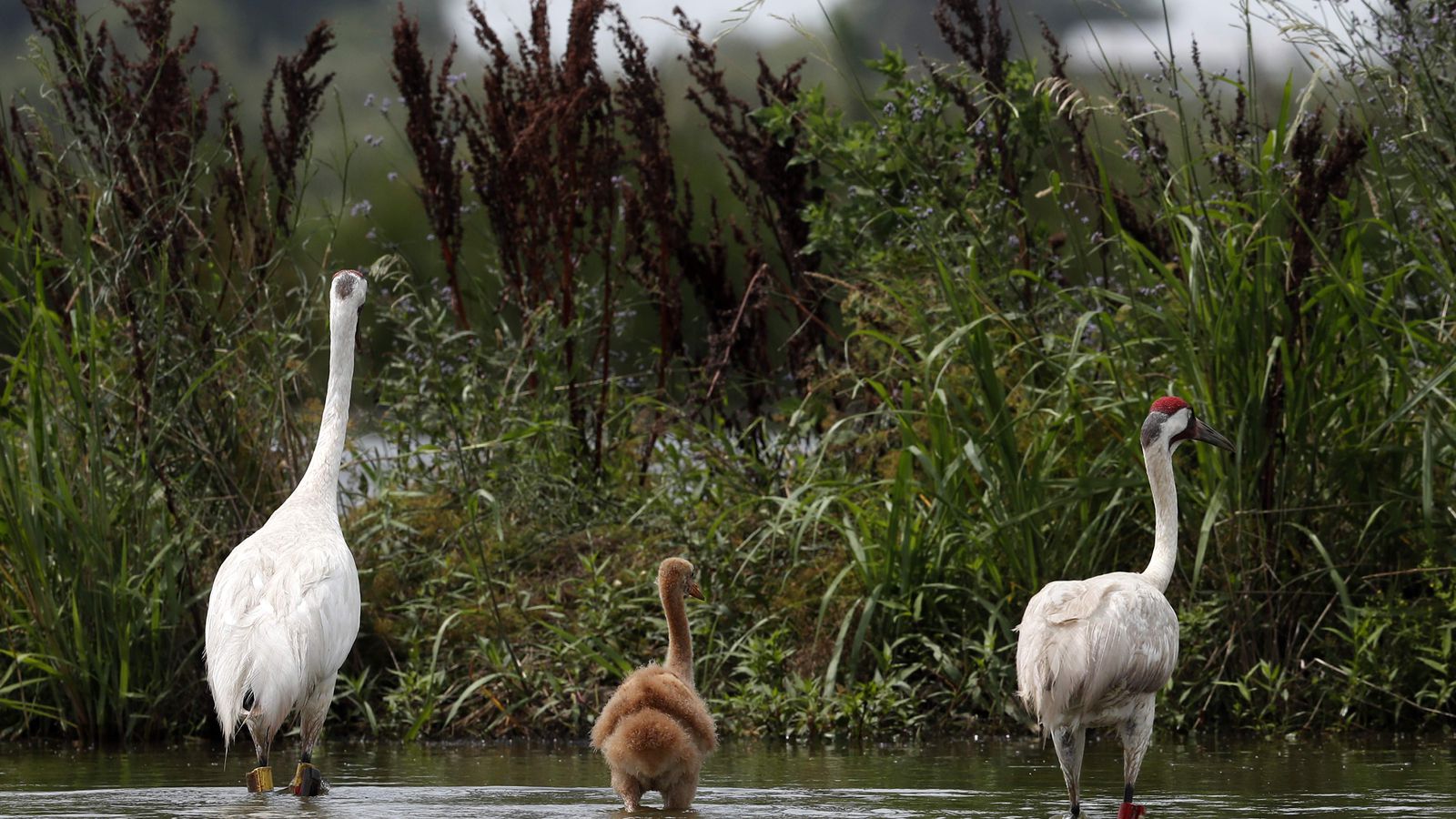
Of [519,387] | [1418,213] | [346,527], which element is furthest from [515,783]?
[1418,213]

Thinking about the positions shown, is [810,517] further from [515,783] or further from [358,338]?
[358,338]

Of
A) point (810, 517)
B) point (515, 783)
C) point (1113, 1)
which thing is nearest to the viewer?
→ point (515, 783)

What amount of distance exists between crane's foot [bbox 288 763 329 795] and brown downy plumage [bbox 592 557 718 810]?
1028mm

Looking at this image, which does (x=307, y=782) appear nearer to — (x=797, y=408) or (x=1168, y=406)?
(x=1168, y=406)

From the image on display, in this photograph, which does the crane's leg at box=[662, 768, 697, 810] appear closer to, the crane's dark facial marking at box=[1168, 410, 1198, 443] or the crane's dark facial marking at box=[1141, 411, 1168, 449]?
the crane's dark facial marking at box=[1141, 411, 1168, 449]

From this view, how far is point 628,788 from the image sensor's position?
6.56 m

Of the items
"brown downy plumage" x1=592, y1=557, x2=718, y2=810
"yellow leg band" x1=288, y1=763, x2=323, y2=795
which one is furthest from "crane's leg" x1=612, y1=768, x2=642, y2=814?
"yellow leg band" x1=288, y1=763, x2=323, y2=795

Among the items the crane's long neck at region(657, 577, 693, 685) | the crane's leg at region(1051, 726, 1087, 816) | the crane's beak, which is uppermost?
the crane's beak

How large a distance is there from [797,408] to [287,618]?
4416mm

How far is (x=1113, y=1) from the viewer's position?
820 cm

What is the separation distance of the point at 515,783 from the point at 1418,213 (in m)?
5.45

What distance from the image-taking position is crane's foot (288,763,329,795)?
270 inches

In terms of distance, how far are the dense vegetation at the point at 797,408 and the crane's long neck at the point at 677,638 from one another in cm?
121

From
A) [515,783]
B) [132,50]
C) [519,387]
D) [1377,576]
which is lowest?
[515,783]
